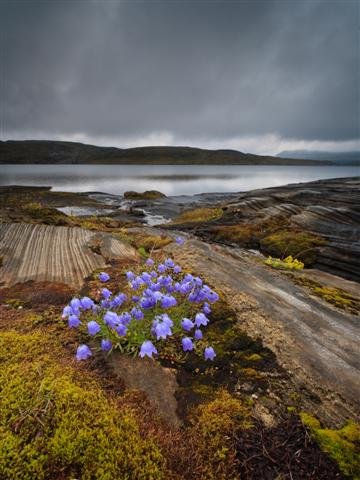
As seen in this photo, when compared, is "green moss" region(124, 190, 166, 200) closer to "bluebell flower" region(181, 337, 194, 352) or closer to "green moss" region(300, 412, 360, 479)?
"bluebell flower" region(181, 337, 194, 352)

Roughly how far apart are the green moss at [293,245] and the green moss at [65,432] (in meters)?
11.7

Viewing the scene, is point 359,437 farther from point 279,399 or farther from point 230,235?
point 230,235

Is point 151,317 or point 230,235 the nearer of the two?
point 151,317

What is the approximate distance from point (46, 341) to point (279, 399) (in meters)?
2.93

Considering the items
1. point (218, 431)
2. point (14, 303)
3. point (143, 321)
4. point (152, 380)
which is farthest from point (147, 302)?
point (14, 303)

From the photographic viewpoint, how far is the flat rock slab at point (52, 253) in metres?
6.38

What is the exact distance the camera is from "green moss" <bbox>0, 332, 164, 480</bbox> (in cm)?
243

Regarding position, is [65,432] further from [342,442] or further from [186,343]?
[342,442]

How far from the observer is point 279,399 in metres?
3.29

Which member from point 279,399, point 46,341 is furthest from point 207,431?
point 46,341

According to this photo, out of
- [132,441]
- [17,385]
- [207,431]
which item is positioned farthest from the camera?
[17,385]

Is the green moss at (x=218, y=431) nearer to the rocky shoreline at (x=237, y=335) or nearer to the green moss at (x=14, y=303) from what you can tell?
the rocky shoreline at (x=237, y=335)

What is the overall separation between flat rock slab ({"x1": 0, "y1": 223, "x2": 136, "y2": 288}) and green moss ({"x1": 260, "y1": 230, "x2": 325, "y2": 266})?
318 inches

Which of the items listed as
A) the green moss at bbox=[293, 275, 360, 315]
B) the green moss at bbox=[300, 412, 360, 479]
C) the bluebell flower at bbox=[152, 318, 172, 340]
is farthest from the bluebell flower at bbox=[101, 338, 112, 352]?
the green moss at bbox=[293, 275, 360, 315]
